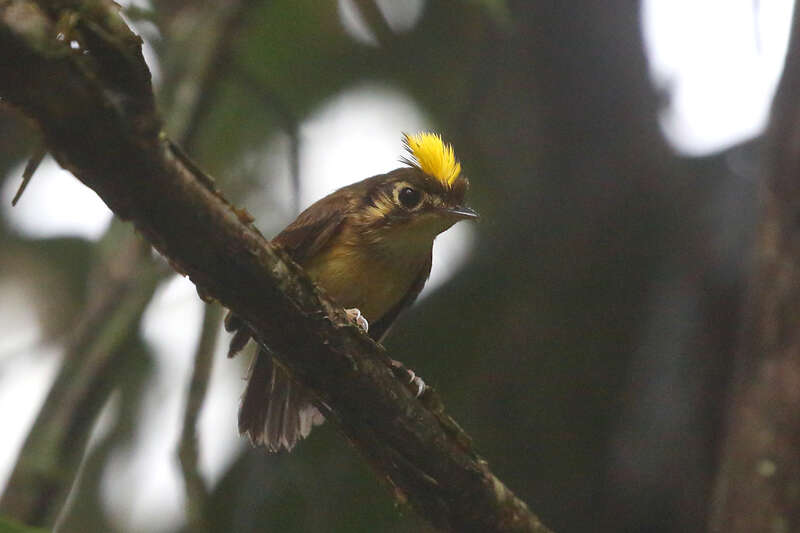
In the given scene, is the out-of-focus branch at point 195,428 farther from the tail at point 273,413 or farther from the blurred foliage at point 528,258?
the blurred foliage at point 528,258

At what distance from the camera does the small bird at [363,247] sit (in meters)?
4.00

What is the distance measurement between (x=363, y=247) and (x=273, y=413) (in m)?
0.80

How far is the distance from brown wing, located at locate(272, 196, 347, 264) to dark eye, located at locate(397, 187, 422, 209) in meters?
0.26

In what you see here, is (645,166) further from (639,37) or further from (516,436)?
(516,436)

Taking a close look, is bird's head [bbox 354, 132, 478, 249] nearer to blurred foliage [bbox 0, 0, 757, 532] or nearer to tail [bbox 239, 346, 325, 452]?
blurred foliage [bbox 0, 0, 757, 532]

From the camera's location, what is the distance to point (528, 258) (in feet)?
18.5

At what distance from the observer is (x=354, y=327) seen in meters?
2.44

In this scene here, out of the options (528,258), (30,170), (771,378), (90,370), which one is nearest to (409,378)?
(30,170)

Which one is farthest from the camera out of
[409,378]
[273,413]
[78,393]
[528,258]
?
[528,258]

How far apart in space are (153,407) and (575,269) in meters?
2.55

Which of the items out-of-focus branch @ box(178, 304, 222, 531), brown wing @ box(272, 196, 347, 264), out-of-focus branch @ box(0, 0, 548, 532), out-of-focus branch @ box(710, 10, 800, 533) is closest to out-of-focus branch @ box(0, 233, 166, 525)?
out-of-focus branch @ box(178, 304, 222, 531)

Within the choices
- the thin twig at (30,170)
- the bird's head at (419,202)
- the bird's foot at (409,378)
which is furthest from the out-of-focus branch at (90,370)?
the thin twig at (30,170)

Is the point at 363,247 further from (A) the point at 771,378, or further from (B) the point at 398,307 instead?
(A) the point at 771,378

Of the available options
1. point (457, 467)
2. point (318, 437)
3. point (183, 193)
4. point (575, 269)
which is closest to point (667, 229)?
point (575, 269)
